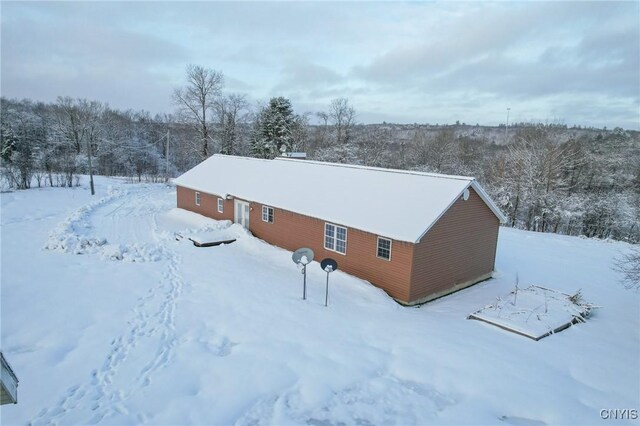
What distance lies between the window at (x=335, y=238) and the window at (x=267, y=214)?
13.9 ft

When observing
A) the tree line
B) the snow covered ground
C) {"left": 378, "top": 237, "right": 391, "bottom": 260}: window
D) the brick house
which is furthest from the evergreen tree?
{"left": 378, "top": 237, "right": 391, "bottom": 260}: window

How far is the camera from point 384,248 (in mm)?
14984

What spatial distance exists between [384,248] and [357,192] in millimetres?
3556

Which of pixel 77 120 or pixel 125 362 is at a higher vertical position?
pixel 77 120

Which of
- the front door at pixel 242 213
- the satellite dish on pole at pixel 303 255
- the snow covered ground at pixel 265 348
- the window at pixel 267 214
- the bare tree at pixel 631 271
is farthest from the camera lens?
the front door at pixel 242 213

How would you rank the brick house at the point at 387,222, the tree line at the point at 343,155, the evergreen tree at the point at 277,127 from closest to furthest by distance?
the brick house at the point at 387,222, the tree line at the point at 343,155, the evergreen tree at the point at 277,127

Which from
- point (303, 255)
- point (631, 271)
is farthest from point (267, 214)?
point (631, 271)

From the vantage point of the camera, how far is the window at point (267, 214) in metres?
20.4

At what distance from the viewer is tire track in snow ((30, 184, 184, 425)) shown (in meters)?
7.26

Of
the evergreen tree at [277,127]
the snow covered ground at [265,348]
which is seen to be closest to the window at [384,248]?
the snow covered ground at [265,348]

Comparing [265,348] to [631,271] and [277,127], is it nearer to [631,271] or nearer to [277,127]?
[631,271]

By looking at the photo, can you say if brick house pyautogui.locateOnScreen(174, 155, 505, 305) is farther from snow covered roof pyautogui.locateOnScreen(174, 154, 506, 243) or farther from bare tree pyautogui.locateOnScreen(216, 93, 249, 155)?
bare tree pyautogui.locateOnScreen(216, 93, 249, 155)

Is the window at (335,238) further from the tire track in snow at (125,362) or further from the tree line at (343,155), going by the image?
the tree line at (343,155)

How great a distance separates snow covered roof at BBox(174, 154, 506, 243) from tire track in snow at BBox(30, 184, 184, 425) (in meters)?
6.87
